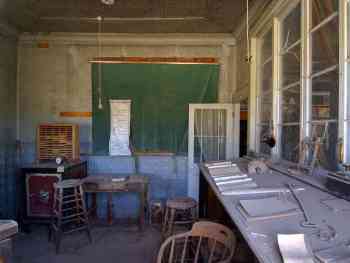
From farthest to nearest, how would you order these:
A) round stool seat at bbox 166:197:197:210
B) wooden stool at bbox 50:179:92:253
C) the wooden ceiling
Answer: the wooden ceiling → wooden stool at bbox 50:179:92:253 → round stool seat at bbox 166:197:197:210

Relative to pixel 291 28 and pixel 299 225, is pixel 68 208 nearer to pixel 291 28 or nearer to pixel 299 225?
pixel 291 28

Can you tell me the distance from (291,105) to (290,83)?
0.22 meters

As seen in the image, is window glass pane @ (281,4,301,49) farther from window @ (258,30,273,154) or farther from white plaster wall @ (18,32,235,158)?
white plaster wall @ (18,32,235,158)

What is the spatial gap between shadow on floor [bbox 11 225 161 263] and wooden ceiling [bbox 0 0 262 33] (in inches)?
123

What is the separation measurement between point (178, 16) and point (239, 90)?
1475mm

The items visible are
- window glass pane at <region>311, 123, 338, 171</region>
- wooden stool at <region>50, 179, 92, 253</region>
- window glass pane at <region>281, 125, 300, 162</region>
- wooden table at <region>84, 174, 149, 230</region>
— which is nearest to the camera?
window glass pane at <region>311, 123, 338, 171</region>

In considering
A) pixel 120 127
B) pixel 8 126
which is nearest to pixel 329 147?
pixel 120 127

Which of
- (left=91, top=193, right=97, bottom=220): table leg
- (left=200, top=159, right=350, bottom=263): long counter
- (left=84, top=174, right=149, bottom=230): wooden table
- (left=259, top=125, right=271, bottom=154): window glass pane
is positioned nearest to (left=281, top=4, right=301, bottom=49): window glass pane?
(left=259, top=125, right=271, bottom=154): window glass pane

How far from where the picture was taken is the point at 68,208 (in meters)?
4.47

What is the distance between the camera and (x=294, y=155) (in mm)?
3049

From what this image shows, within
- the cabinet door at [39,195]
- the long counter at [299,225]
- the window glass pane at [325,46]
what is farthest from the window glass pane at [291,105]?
the cabinet door at [39,195]

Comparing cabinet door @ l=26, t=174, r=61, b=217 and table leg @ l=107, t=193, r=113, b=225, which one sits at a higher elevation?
cabinet door @ l=26, t=174, r=61, b=217

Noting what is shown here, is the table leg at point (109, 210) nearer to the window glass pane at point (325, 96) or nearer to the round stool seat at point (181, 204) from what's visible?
the round stool seat at point (181, 204)

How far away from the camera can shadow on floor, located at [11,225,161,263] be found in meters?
3.73
